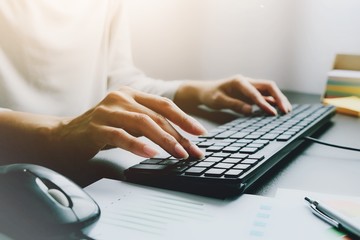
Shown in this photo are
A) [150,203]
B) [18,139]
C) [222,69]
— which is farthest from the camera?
[222,69]

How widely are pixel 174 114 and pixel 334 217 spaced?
27 centimetres

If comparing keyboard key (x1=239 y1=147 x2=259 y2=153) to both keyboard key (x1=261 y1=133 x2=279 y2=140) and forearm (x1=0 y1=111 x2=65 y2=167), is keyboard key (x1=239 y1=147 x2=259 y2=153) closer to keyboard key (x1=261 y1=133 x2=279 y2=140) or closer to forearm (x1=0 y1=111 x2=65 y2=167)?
keyboard key (x1=261 y1=133 x2=279 y2=140)

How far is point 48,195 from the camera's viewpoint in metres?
0.39

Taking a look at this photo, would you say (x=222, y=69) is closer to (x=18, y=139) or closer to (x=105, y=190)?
(x=18, y=139)

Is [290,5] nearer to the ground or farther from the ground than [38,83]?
farther from the ground

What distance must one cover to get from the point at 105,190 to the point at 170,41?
990 mm

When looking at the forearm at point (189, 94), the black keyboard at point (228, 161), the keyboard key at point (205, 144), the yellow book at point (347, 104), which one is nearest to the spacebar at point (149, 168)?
the black keyboard at point (228, 161)

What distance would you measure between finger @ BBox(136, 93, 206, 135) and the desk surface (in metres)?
0.08

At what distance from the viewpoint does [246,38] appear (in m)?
1.37

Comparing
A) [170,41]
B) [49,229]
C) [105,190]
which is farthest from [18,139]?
[170,41]

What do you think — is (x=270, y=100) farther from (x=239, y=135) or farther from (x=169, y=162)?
(x=169, y=162)

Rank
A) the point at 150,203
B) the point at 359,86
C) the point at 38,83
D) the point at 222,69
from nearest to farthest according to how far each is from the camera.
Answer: the point at 150,203
the point at 38,83
the point at 359,86
the point at 222,69

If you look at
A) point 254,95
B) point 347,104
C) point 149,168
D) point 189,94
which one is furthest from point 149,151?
point 347,104

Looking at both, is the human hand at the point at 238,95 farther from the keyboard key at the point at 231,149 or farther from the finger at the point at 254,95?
the keyboard key at the point at 231,149
